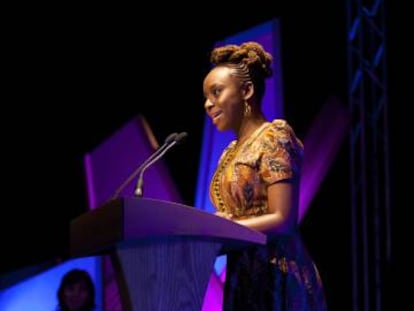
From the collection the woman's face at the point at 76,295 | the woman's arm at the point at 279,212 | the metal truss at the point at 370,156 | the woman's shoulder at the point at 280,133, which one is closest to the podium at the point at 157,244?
the woman's arm at the point at 279,212

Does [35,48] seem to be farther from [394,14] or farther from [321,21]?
[394,14]

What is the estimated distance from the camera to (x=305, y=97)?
188 inches

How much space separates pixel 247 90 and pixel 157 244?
2.71ft

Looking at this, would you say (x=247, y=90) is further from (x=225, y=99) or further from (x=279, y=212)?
(x=279, y=212)

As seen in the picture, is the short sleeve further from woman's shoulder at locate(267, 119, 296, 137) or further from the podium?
the podium

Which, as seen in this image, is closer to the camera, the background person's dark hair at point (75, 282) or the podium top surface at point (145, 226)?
the podium top surface at point (145, 226)

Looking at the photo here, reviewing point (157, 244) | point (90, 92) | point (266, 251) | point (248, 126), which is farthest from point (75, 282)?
point (157, 244)

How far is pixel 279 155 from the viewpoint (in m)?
2.22

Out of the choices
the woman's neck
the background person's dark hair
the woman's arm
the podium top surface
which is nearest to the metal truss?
the background person's dark hair

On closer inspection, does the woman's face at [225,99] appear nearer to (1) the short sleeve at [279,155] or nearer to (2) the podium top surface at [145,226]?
(1) the short sleeve at [279,155]

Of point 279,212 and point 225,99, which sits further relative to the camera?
point 225,99

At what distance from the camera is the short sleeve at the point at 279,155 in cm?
218

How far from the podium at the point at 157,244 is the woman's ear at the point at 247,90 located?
0.66 metres

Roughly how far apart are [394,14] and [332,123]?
41.0 inches
